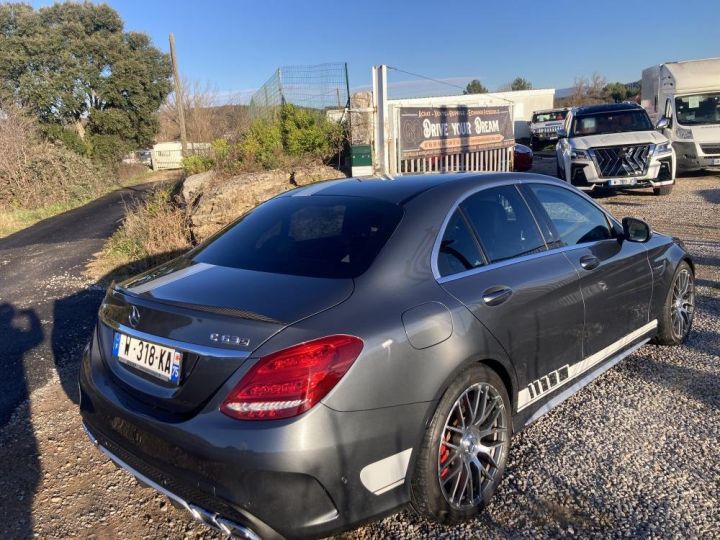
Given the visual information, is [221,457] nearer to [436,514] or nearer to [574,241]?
[436,514]

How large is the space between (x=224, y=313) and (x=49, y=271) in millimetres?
8067

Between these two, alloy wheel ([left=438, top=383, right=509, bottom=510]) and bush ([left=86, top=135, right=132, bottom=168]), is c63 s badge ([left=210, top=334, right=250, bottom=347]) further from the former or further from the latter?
bush ([left=86, top=135, right=132, bottom=168])

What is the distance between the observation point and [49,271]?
909 cm

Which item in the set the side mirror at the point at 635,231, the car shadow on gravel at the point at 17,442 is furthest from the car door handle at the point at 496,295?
the car shadow on gravel at the point at 17,442

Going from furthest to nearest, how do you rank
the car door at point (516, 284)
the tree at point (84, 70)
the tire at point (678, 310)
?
the tree at point (84, 70), the tire at point (678, 310), the car door at point (516, 284)

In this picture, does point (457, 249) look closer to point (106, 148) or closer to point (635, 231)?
point (635, 231)

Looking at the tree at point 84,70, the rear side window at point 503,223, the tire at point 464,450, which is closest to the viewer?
the tire at point 464,450

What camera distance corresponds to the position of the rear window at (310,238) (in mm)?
2672

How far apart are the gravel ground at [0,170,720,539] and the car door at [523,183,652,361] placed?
0.42 m

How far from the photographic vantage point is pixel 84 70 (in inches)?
1377

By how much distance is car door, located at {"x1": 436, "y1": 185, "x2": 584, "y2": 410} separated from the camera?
280 cm

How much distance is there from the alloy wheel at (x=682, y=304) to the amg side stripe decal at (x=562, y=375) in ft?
2.34

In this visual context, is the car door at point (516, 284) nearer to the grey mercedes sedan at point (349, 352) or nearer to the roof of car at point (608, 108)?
the grey mercedes sedan at point (349, 352)

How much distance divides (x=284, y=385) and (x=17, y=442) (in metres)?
2.63
